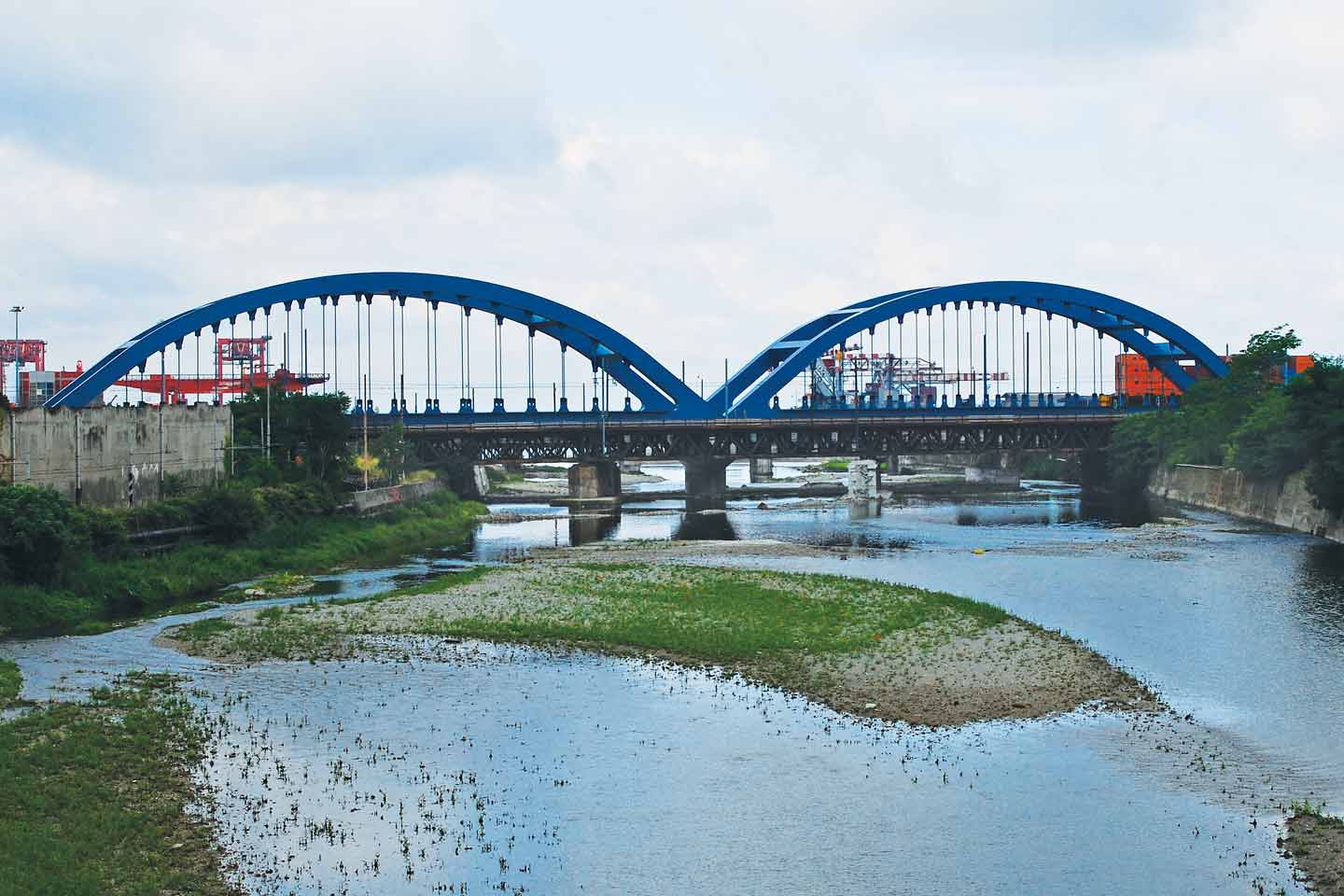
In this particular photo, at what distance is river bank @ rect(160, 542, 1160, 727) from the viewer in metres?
34.8

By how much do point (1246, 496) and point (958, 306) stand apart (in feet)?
151

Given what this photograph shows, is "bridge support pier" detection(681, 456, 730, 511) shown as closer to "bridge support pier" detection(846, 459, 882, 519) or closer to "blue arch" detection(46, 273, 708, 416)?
"blue arch" detection(46, 273, 708, 416)

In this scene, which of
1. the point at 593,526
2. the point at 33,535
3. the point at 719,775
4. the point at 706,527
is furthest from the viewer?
the point at 593,526

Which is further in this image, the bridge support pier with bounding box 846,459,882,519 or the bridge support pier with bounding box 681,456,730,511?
the bridge support pier with bounding box 681,456,730,511

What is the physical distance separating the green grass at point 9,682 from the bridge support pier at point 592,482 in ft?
254

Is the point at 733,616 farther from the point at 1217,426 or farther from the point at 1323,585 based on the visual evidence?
the point at 1217,426

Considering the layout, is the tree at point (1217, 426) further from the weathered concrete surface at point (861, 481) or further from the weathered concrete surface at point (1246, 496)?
the weathered concrete surface at point (861, 481)

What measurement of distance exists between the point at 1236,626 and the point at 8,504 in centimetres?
4284

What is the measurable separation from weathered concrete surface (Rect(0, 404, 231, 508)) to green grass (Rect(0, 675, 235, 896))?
26852 millimetres

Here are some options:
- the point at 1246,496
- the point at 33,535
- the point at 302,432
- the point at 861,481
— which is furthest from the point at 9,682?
the point at 861,481

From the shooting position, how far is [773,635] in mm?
41969

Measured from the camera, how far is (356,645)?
4166 centimetres

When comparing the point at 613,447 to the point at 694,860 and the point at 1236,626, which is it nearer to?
the point at 1236,626

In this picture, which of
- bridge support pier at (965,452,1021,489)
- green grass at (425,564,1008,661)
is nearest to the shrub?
green grass at (425,564,1008,661)
